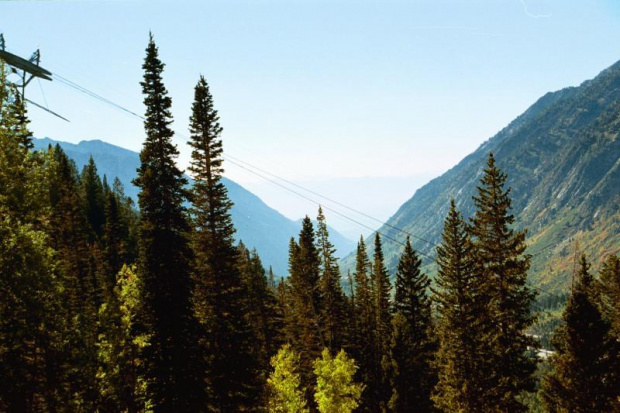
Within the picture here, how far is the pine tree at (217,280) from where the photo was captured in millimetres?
28062

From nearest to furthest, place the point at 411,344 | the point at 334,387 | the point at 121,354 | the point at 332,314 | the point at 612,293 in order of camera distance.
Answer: the point at 121,354, the point at 334,387, the point at 612,293, the point at 411,344, the point at 332,314

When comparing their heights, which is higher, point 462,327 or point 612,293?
point 612,293

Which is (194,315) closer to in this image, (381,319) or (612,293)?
(381,319)

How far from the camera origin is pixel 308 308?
50594 mm

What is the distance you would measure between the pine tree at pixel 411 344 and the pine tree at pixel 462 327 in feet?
39.7

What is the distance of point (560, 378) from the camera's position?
31.7 metres

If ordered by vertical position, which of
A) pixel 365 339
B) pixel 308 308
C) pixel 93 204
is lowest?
pixel 365 339

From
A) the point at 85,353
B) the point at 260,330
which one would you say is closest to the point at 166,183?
the point at 85,353

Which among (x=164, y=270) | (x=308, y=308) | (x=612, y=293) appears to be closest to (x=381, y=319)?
(x=308, y=308)

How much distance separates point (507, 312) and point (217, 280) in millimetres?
18666

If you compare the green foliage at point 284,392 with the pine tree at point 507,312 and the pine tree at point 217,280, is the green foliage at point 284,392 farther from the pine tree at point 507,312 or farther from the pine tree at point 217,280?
the pine tree at point 507,312

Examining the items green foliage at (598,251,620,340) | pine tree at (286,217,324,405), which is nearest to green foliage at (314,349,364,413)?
pine tree at (286,217,324,405)

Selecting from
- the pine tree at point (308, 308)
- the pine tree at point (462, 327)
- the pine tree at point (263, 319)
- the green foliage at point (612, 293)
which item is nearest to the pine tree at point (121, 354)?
the pine tree at point (462, 327)

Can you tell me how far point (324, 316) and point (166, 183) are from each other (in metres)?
30.3
